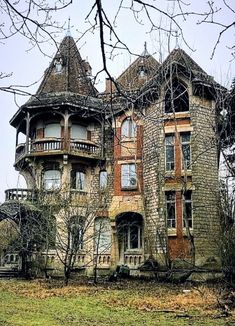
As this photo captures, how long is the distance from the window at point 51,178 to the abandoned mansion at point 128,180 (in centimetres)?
7

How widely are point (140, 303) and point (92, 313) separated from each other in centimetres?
237

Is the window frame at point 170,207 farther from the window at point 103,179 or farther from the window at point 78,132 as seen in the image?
the window at point 78,132

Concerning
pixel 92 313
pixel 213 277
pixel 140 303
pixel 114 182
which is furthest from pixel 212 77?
pixel 92 313

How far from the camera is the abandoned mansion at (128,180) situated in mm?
23547

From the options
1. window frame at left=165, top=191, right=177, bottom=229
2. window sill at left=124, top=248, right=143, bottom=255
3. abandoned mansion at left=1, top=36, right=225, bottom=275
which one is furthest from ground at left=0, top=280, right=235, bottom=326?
window sill at left=124, top=248, right=143, bottom=255

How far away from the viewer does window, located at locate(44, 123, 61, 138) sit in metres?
30.8

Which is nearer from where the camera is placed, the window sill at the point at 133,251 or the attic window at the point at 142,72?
the window sill at the point at 133,251

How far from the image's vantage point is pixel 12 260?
3728 cm

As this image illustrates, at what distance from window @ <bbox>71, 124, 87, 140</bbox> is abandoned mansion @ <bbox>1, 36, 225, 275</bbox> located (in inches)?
2.8

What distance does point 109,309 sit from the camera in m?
12.2

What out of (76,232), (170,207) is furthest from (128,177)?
(76,232)

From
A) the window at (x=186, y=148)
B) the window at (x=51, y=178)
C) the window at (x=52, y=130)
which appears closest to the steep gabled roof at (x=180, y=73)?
the window at (x=186, y=148)

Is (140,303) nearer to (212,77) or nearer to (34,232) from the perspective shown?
(34,232)

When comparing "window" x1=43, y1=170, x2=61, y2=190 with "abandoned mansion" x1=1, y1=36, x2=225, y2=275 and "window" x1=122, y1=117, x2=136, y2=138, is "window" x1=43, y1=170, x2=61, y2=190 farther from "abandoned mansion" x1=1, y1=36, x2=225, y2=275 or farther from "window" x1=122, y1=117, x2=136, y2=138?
"window" x1=122, y1=117, x2=136, y2=138
